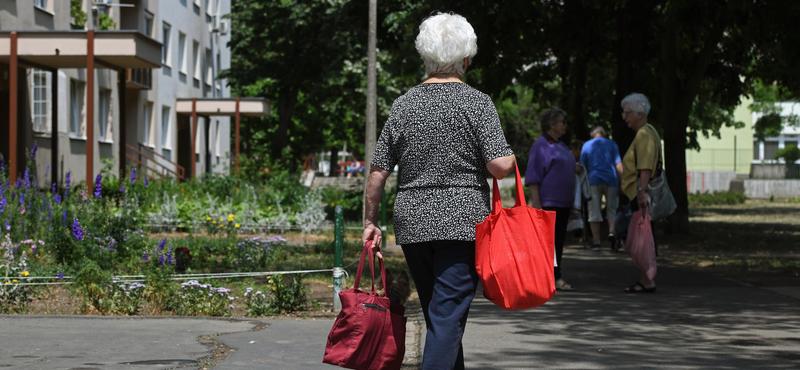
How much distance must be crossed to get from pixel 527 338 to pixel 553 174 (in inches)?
116

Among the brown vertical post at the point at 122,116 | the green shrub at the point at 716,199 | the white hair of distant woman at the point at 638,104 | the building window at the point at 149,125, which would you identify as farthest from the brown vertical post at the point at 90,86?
the green shrub at the point at 716,199

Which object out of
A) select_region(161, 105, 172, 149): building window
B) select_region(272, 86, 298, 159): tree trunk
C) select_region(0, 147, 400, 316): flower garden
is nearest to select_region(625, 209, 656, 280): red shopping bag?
select_region(0, 147, 400, 316): flower garden

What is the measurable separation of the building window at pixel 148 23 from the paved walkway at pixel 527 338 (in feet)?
85.5

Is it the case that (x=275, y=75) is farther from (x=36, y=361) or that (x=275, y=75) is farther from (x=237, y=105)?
(x=36, y=361)

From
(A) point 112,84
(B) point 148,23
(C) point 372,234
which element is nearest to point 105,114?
(A) point 112,84

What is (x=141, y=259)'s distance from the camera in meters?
10.1

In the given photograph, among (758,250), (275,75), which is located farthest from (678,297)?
(275,75)

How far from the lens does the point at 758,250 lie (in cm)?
1515

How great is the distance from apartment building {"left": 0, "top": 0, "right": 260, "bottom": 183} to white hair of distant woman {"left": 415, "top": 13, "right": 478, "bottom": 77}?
9.51 metres

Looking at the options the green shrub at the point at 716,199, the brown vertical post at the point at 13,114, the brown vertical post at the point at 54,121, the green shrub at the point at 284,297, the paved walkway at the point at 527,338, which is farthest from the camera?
the green shrub at the point at 716,199

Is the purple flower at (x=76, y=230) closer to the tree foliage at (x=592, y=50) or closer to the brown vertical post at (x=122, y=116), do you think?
the tree foliage at (x=592, y=50)

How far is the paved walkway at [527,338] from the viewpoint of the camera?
5.79 metres

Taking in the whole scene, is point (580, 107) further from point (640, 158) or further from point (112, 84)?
point (640, 158)

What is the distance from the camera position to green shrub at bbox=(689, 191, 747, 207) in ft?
127
